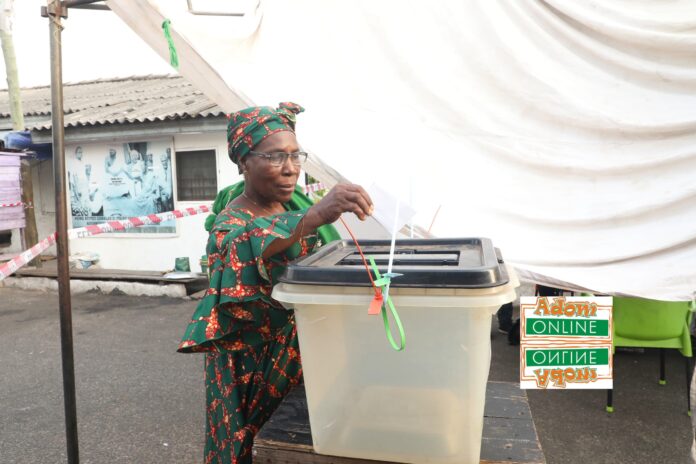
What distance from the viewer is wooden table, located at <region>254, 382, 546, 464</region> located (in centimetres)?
114

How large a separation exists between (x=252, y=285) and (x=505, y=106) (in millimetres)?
1094

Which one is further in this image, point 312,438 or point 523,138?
point 523,138

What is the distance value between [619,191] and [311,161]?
107 centimetres

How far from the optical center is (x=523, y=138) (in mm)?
1710

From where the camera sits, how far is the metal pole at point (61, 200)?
1.93m

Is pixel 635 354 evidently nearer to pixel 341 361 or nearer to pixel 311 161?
pixel 311 161

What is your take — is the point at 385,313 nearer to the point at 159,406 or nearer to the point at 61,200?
the point at 61,200

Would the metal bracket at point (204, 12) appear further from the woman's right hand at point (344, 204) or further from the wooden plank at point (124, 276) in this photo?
the wooden plank at point (124, 276)

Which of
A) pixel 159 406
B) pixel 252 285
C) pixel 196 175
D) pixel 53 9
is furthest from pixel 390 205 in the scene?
pixel 196 175

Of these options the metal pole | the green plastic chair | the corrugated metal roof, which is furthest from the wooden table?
the corrugated metal roof

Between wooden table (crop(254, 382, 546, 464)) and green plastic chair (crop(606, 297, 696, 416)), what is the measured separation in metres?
2.23

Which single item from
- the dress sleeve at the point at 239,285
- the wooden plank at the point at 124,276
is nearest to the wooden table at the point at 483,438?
the dress sleeve at the point at 239,285

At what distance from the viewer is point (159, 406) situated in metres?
3.59

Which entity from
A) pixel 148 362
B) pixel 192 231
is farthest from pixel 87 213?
pixel 148 362
